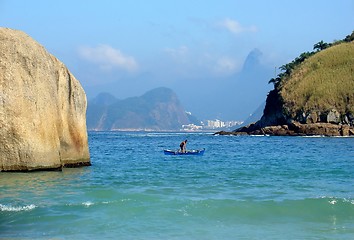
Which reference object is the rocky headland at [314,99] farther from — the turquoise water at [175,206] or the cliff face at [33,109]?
the turquoise water at [175,206]

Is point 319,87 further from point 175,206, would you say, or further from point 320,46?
point 175,206

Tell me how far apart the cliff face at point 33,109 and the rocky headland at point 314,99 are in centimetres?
7831

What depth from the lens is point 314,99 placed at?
391 feet

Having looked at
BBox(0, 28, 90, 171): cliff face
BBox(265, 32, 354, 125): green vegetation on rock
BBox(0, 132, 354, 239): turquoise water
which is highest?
BBox(265, 32, 354, 125): green vegetation on rock

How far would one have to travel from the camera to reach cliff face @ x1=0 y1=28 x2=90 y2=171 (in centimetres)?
2681

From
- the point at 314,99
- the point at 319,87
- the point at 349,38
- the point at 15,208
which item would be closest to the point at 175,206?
the point at 15,208

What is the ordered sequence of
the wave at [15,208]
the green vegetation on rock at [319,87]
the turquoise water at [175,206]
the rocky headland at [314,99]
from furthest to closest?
the green vegetation on rock at [319,87], the rocky headland at [314,99], the wave at [15,208], the turquoise water at [175,206]

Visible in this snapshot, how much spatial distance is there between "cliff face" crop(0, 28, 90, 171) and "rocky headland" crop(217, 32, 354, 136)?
257 ft

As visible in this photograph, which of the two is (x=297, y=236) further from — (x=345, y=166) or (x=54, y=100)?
(x=345, y=166)

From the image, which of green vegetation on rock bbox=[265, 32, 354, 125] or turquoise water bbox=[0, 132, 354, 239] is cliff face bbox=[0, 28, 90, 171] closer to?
turquoise water bbox=[0, 132, 354, 239]

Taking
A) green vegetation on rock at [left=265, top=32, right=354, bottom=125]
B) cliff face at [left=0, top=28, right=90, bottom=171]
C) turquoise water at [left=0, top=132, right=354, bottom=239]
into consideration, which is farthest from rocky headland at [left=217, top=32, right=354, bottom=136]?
turquoise water at [left=0, top=132, right=354, bottom=239]

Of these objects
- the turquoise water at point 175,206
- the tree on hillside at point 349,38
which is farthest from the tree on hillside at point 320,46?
the turquoise water at point 175,206

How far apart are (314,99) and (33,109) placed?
321 ft

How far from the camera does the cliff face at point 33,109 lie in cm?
2681
